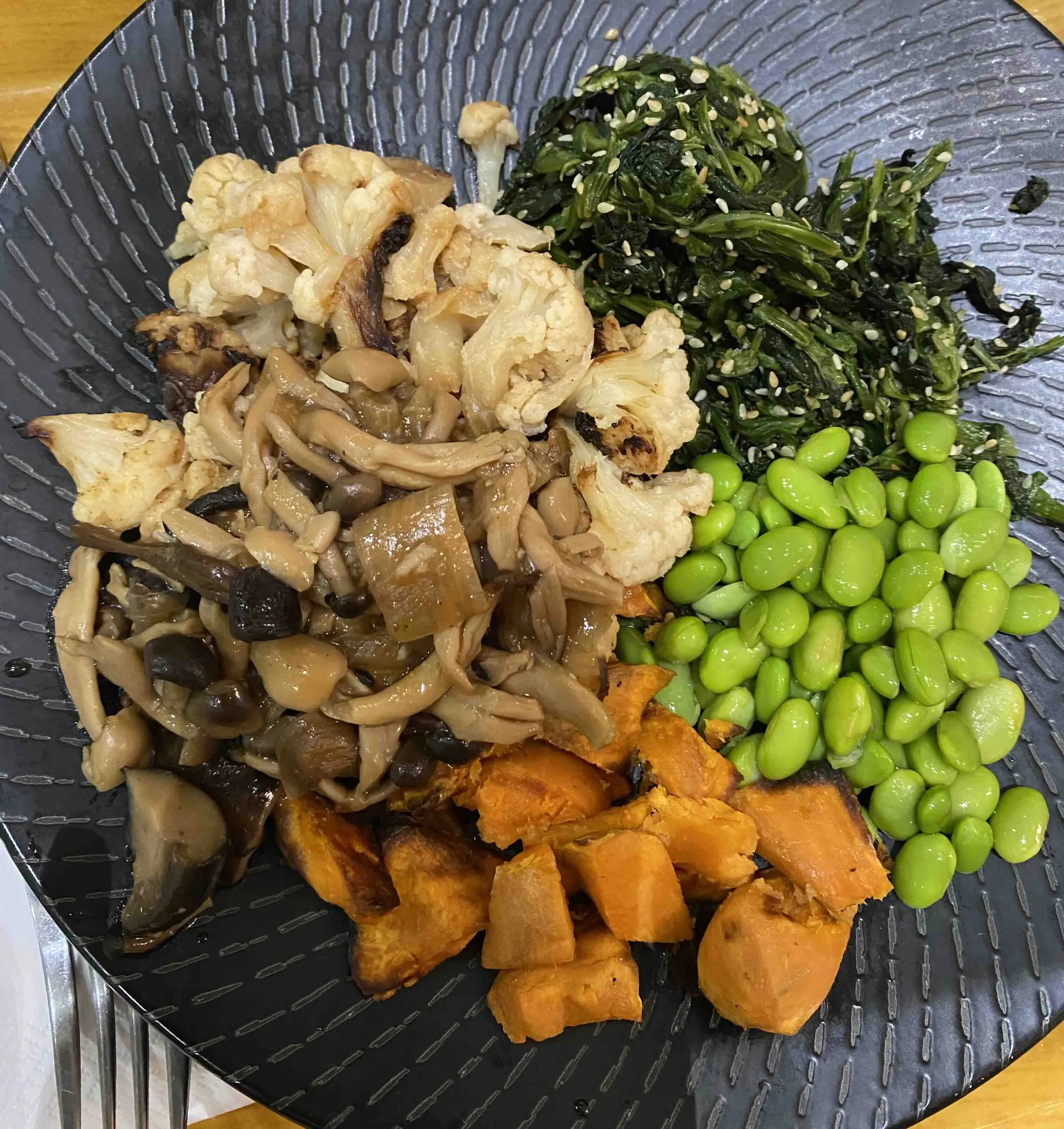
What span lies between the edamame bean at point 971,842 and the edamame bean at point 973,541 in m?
0.62

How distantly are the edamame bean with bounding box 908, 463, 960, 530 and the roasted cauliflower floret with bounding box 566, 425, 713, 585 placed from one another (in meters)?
0.57

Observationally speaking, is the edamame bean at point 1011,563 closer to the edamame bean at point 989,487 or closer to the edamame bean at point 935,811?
the edamame bean at point 989,487

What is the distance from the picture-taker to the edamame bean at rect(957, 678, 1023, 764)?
177 cm

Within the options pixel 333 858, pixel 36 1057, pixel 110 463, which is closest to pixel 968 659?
pixel 333 858

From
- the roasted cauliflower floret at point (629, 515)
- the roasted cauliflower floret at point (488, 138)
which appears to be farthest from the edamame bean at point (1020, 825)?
the roasted cauliflower floret at point (488, 138)

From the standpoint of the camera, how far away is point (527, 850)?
154 cm

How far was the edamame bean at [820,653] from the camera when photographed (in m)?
1.74

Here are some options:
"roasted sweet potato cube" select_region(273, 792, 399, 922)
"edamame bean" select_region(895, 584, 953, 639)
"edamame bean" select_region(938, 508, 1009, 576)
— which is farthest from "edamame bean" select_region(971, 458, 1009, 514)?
"roasted sweet potato cube" select_region(273, 792, 399, 922)

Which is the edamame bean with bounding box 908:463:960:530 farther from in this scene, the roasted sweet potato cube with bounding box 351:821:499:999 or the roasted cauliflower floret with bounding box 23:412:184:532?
the roasted cauliflower floret with bounding box 23:412:184:532

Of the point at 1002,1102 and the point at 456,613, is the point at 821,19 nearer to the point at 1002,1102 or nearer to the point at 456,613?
the point at 456,613

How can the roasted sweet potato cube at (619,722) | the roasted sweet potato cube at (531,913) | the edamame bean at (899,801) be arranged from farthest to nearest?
the edamame bean at (899,801), the roasted sweet potato cube at (619,722), the roasted sweet potato cube at (531,913)

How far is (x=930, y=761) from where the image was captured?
178cm

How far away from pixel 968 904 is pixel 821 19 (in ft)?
7.73

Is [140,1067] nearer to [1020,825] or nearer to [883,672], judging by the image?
[883,672]
